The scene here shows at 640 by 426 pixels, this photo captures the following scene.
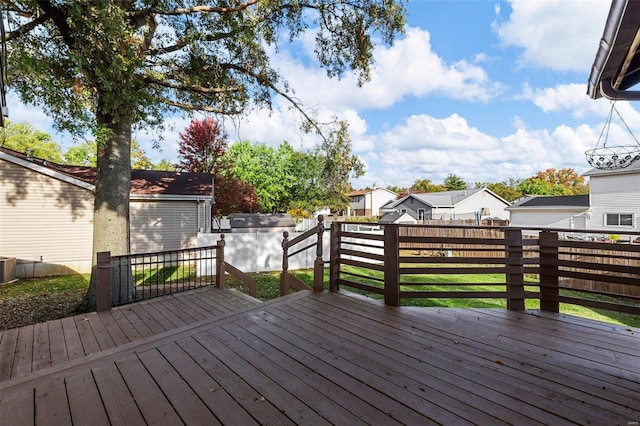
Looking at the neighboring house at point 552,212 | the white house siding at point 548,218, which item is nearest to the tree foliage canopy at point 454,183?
the neighboring house at point 552,212

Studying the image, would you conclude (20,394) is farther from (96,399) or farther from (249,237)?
(249,237)

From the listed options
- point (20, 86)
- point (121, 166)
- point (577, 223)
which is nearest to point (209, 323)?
point (121, 166)

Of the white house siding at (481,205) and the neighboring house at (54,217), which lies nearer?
the neighboring house at (54,217)

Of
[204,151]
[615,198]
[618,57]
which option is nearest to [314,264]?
[618,57]

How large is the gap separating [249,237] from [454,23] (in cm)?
813

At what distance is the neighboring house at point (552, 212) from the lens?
1627cm

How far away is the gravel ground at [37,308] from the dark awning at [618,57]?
739cm

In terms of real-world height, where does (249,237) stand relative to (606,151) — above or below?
below

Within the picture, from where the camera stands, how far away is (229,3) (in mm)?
5188

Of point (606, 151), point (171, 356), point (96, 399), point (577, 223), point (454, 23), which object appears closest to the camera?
point (96, 399)

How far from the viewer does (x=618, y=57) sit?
2227 mm

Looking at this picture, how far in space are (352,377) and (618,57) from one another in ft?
10.3

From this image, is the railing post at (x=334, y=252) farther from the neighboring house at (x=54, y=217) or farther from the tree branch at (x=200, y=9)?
the neighboring house at (x=54, y=217)

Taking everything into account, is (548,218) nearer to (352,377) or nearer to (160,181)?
(352,377)
